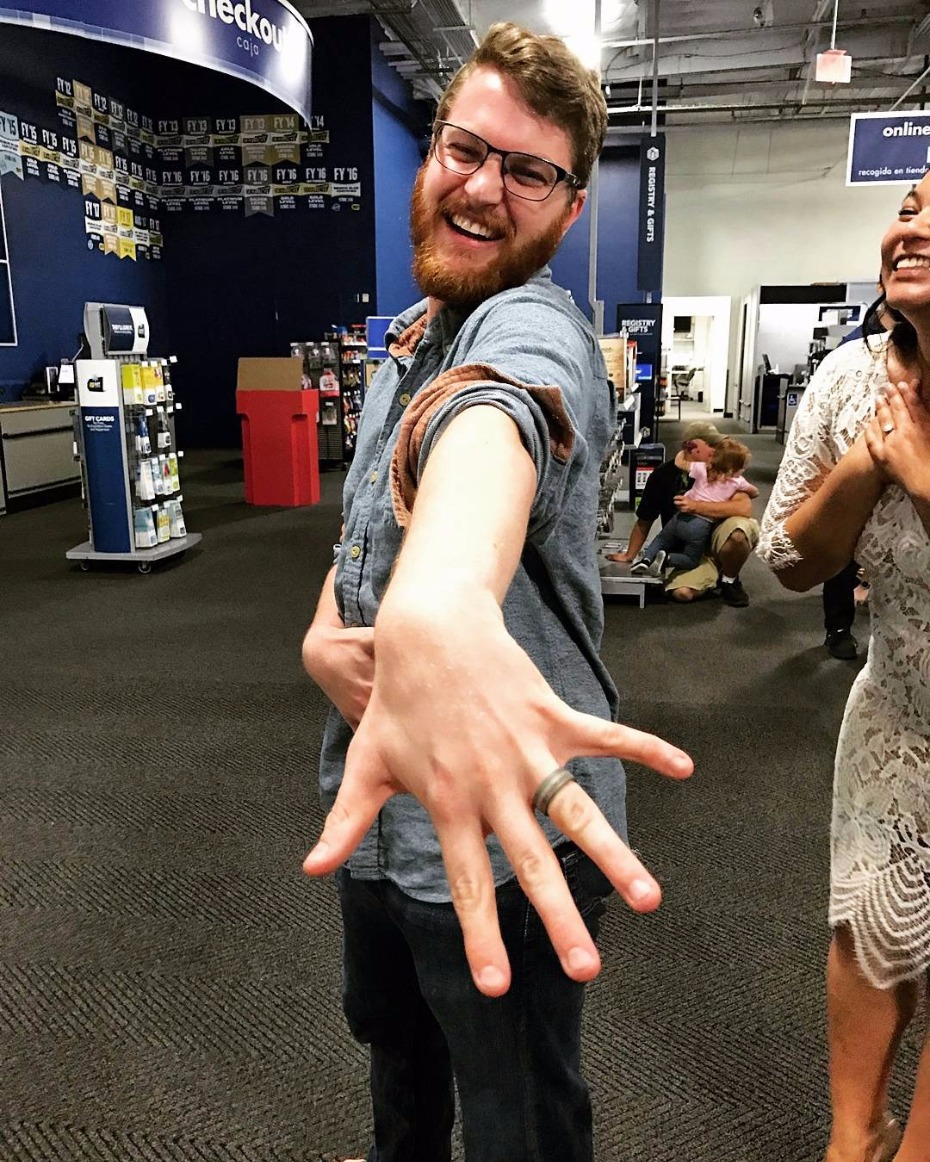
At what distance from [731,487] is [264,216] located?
794 centimetres

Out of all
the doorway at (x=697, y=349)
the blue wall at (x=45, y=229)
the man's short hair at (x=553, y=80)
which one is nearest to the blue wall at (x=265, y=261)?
the blue wall at (x=45, y=229)

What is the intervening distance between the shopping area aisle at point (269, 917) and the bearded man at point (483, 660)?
0.61m

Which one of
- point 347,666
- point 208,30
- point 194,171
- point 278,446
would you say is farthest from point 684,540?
point 194,171

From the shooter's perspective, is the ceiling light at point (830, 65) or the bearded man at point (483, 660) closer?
the bearded man at point (483, 660)

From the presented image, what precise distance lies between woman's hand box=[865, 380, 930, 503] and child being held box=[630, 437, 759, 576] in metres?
3.81

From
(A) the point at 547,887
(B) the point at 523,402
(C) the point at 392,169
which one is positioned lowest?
(A) the point at 547,887

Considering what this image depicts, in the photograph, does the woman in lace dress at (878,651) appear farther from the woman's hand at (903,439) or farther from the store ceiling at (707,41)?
the store ceiling at (707,41)

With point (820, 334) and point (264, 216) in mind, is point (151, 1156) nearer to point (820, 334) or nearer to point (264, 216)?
point (264, 216)

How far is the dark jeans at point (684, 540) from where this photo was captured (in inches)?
196

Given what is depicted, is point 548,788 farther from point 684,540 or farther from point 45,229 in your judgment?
point 45,229

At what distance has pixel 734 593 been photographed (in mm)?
4949

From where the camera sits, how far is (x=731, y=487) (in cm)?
502

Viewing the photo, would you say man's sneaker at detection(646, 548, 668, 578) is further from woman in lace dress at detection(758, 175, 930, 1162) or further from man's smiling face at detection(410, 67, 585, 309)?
man's smiling face at detection(410, 67, 585, 309)

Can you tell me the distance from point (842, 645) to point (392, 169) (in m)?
9.36
